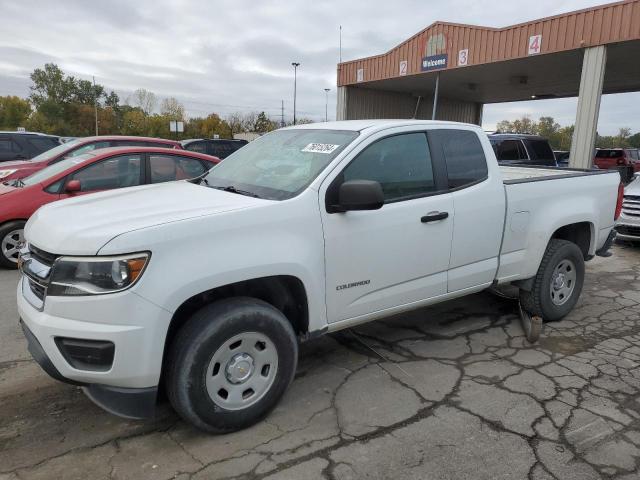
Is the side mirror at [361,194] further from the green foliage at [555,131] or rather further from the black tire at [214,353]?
the green foliage at [555,131]

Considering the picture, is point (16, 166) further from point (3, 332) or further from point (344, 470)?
point (344, 470)

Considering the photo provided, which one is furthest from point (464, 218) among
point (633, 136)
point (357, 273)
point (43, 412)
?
point (633, 136)

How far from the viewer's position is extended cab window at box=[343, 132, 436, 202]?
3430 millimetres

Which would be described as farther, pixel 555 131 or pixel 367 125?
pixel 555 131

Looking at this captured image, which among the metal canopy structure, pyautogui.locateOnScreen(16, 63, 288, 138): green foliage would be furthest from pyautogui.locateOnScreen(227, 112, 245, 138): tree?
the metal canopy structure

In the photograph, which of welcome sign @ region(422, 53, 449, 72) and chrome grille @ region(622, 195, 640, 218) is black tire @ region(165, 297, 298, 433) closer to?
chrome grille @ region(622, 195, 640, 218)

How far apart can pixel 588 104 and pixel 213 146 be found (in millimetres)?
11578

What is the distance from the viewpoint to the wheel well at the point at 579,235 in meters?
5.04

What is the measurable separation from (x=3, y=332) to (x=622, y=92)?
26.6 metres

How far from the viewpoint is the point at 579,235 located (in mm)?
5145

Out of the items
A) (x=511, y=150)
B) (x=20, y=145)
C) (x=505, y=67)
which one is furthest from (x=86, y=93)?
(x=511, y=150)

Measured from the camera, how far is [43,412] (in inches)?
124

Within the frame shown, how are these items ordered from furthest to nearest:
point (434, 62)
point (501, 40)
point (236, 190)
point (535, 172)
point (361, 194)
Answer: point (434, 62) → point (501, 40) → point (535, 172) → point (236, 190) → point (361, 194)

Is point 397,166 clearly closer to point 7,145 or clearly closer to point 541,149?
point 541,149
